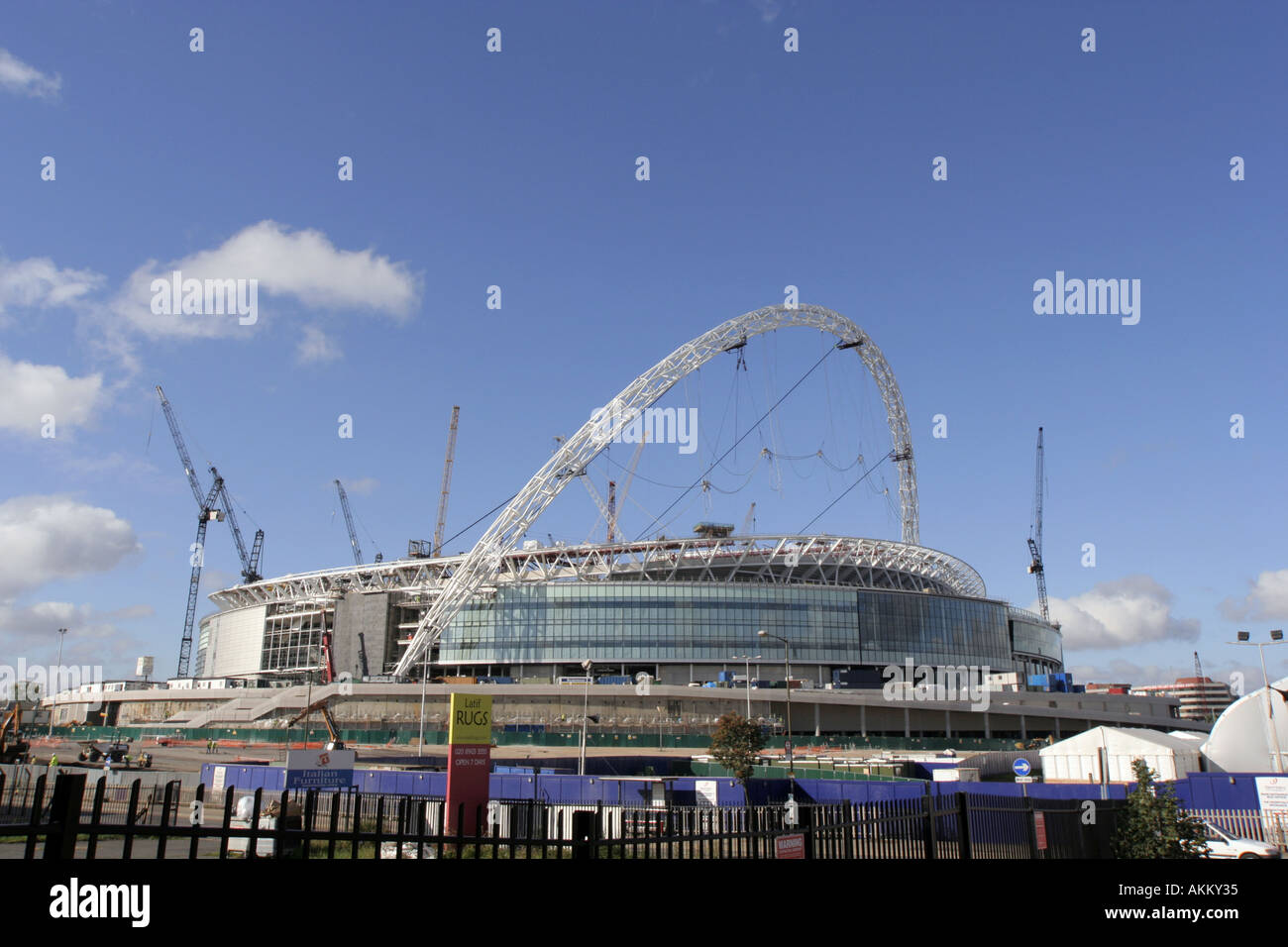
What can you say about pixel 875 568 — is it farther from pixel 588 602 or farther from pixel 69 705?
pixel 69 705

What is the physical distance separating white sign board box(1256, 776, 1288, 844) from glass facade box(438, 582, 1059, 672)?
9583 centimetres

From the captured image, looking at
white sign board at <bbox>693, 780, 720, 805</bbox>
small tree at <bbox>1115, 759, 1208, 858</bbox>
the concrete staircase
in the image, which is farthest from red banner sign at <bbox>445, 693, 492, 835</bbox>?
the concrete staircase

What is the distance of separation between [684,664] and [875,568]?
33.7m

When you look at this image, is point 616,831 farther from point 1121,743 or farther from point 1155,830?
point 1121,743

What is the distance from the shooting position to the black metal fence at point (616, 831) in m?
8.11

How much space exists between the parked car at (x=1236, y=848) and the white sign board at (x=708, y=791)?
54.5 feet

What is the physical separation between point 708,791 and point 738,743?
1139 centimetres

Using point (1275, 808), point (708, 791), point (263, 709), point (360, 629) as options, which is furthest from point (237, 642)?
point (1275, 808)

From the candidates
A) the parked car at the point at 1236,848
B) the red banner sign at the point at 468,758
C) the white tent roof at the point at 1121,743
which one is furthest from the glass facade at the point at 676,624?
the parked car at the point at 1236,848

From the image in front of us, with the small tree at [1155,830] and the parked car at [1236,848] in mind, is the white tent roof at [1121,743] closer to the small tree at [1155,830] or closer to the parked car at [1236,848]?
the parked car at [1236,848]

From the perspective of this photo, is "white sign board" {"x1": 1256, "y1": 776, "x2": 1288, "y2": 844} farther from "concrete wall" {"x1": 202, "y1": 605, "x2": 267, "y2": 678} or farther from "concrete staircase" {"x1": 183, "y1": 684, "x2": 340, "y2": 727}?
"concrete wall" {"x1": 202, "y1": 605, "x2": 267, "y2": 678}
